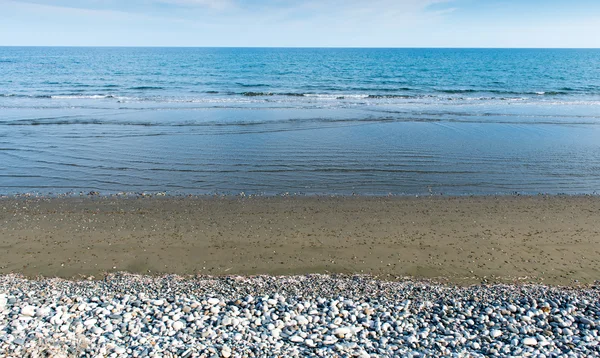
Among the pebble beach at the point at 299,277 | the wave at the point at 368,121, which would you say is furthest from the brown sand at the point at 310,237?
the wave at the point at 368,121

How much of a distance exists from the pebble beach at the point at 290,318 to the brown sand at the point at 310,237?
1.96ft

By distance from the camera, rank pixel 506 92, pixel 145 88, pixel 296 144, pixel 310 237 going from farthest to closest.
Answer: pixel 506 92
pixel 145 88
pixel 296 144
pixel 310 237

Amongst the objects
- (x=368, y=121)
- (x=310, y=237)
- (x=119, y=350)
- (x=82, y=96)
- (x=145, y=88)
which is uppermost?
(x=145, y=88)

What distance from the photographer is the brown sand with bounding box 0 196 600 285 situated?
8.48m

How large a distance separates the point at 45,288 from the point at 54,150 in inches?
448

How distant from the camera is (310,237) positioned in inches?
387

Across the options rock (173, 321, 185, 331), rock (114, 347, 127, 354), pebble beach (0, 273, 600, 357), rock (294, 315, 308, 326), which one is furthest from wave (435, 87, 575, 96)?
rock (114, 347, 127, 354)

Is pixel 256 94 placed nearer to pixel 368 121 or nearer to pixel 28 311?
pixel 368 121

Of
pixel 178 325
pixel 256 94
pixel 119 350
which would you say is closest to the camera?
pixel 119 350

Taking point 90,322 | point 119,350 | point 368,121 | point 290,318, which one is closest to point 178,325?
point 119,350

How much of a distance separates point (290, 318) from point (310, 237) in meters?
3.34

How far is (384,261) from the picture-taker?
28.8 feet

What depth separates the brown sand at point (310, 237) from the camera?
8.48m

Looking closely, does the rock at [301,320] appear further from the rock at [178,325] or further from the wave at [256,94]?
the wave at [256,94]
